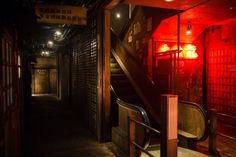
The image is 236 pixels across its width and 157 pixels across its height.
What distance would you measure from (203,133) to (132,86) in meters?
4.48

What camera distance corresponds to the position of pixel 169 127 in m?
4.60

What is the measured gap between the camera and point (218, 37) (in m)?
10.9

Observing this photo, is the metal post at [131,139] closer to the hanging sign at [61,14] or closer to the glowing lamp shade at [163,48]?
the hanging sign at [61,14]

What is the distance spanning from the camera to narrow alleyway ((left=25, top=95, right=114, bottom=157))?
7715mm

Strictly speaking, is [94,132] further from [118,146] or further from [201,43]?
[201,43]

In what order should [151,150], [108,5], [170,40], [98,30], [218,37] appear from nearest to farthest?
[151,150], [108,5], [98,30], [218,37], [170,40]

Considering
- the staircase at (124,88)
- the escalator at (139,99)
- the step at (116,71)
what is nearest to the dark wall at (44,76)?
the escalator at (139,99)

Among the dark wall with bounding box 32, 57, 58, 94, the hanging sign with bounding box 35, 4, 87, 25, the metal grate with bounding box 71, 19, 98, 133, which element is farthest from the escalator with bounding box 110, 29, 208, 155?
the dark wall with bounding box 32, 57, 58, 94

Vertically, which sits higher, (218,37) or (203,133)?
(218,37)

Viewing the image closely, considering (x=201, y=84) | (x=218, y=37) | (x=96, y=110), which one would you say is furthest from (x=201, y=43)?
(x=96, y=110)

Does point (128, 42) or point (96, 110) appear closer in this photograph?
point (96, 110)

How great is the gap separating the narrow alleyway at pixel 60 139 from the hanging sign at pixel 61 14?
468 centimetres

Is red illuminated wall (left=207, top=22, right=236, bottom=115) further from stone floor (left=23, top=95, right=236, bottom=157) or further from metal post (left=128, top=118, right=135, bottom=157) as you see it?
metal post (left=128, top=118, right=135, bottom=157)

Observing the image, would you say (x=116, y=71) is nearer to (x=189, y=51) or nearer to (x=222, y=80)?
(x=189, y=51)
